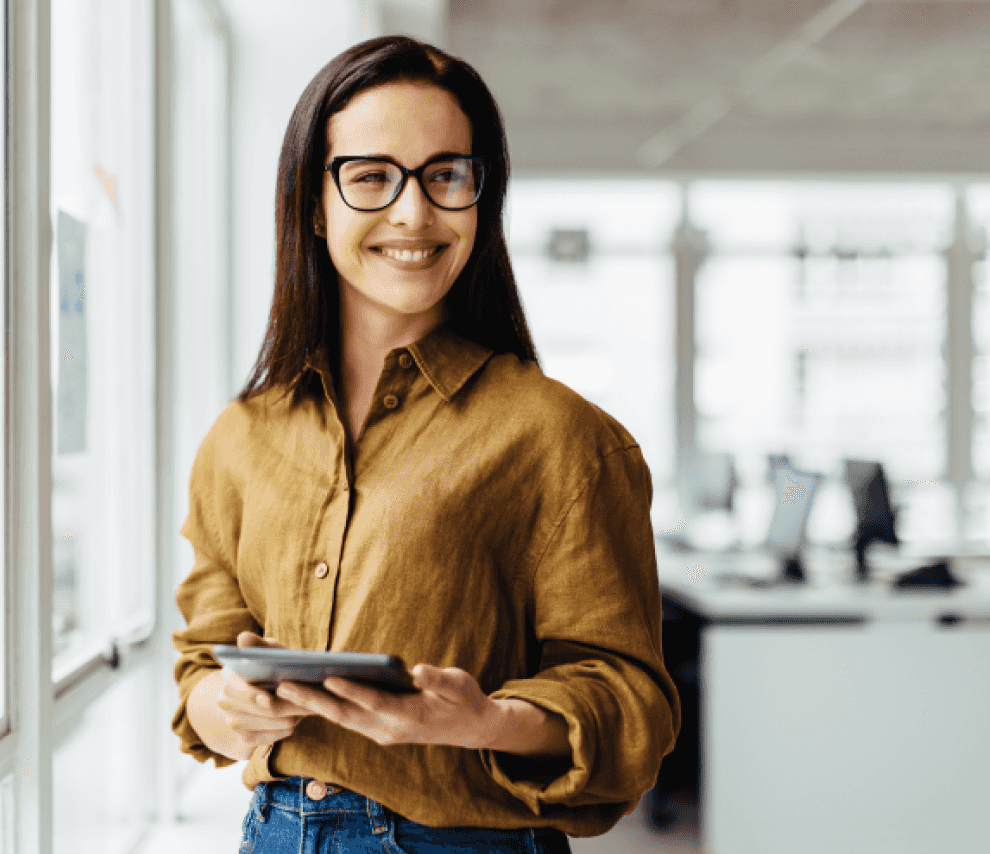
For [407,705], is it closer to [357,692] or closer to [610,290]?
[357,692]

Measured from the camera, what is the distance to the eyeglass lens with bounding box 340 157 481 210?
0.94 meters

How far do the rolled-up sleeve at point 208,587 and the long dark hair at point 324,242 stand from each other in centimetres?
9

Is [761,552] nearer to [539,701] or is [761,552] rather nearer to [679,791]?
[679,791]

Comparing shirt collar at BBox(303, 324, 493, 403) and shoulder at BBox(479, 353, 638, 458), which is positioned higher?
shirt collar at BBox(303, 324, 493, 403)

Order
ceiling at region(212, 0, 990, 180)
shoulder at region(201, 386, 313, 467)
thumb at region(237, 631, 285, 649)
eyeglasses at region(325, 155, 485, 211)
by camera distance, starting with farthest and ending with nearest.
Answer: ceiling at region(212, 0, 990, 180) → shoulder at region(201, 386, 313, 467) → eyeglasses at region(325, 155, 485, 211) → thumb at region(237, 631, 285, 649)

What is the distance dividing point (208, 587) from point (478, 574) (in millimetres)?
301

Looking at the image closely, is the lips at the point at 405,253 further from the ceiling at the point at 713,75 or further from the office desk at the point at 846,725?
the ceiling at the point at 713,75

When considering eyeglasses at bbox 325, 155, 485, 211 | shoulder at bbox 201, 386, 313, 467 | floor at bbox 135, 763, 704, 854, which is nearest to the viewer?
eyeglasses at bbox 325, 155, 485, 211

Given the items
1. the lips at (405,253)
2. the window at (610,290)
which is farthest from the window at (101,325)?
the window at (610,290)

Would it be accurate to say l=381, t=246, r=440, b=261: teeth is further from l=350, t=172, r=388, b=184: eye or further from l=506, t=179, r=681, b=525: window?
l=506, t=179, r=681, b=525: window

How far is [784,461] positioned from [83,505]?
11.5 feet

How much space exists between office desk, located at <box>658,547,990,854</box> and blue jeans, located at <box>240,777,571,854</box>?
2586 millimetres

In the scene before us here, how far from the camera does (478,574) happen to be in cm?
93

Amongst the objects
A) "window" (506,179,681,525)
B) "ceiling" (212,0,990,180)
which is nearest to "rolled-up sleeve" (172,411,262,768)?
"ceiling" (212,0,990,180)
